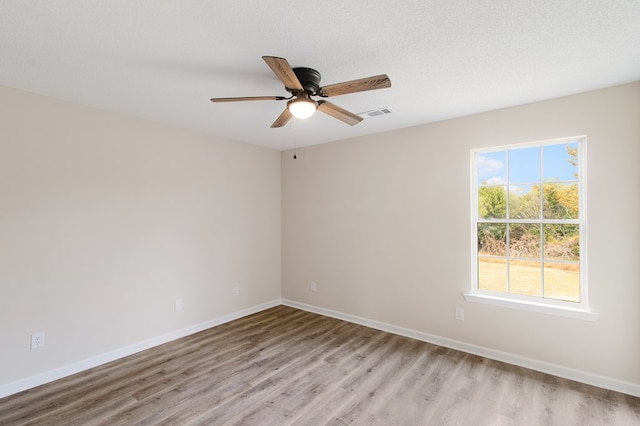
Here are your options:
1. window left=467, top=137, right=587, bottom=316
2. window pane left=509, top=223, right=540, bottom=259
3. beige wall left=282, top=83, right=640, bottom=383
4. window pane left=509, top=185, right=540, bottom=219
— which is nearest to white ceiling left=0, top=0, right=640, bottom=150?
beige wall left=282, top=83, right=640, bottom=383

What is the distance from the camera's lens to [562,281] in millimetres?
2791

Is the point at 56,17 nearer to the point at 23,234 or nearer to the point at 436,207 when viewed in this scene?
the point at 23,234

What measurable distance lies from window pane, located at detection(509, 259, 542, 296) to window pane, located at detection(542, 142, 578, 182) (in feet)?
2.76

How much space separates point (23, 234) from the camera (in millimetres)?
2523

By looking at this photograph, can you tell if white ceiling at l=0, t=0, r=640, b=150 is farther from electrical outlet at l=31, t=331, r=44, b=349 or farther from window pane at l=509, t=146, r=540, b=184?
electrical outlet at l=31, t=331, r=44, b=349

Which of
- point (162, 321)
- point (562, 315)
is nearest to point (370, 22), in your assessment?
point (562, 315)

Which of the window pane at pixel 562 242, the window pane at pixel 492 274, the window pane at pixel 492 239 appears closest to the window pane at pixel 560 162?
the window pane at pixel 562 242

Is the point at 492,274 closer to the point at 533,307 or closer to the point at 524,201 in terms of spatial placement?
the point at 533,307

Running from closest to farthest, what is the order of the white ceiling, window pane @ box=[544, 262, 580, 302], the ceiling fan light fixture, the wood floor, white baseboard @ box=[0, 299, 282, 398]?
the white ceiling, the ceiling fan light fixture, the wood floor, white baseboard @ box=[0, 299, 282, 398], window pane @ box=[544, 262, 580, 302]

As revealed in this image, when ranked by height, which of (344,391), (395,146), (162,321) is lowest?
(344,391)

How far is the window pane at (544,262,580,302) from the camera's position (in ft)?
8.95

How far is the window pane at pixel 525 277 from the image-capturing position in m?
2.90

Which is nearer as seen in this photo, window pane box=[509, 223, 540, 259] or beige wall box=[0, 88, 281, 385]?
beige wall box=[0, 88, 281, 385]

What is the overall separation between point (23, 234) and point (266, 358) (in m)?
Result: 2.41
